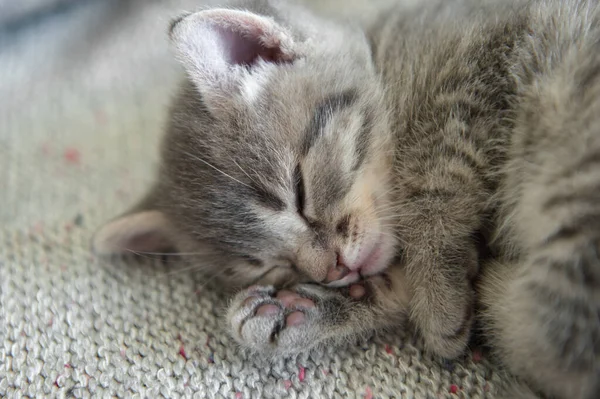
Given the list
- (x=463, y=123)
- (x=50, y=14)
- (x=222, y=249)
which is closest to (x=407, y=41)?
(x=463, y=123)

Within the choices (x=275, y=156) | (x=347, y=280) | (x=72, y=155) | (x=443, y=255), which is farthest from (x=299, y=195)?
(x=72, y=155)

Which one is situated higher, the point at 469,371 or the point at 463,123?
the point at 463,123

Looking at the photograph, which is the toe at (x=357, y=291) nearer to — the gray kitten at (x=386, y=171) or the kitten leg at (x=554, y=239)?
the gray kitten at (x=386, y=171)

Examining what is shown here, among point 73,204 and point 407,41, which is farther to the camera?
point 73,204

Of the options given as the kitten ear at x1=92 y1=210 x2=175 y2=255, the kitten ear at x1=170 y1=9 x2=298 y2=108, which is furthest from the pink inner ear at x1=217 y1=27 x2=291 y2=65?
the kitten ear at x1=92 y1=210 x2=175 y2=255

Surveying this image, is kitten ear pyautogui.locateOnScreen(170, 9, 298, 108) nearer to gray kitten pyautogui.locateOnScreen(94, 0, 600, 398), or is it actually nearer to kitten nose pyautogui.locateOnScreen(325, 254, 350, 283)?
gray kitten pyautogui.locateOnScreen(94, 0, 600, 398)

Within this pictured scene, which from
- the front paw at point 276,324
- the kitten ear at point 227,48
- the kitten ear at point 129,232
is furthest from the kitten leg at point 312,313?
the kitten ear at point 227,48

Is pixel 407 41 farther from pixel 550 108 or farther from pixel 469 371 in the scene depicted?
pixel 469 371

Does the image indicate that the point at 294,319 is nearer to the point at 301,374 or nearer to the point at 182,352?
the point at 301,374
